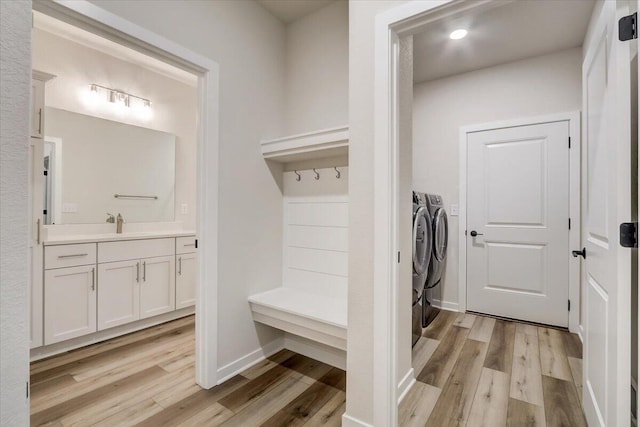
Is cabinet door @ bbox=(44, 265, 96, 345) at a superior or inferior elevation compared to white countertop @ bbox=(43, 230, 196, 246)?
inferior

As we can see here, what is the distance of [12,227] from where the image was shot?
49 cm

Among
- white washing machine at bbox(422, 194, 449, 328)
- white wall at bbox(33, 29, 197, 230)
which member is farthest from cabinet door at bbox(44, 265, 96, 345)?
white washing machine at bbox(422, 194, 449, 328)

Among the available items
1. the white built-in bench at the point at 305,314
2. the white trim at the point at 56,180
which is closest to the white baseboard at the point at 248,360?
the white built-in bench at the point at 305,314

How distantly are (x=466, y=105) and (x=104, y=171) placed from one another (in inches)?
154

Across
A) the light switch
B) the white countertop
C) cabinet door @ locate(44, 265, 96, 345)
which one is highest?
the light switch

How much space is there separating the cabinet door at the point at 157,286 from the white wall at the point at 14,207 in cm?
278

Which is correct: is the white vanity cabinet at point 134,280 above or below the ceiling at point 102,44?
below

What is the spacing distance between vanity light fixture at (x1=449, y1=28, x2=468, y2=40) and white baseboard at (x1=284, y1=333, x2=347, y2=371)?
2785 mm

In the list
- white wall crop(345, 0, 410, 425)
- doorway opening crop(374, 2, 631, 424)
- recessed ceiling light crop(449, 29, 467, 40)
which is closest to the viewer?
doorway opening crop(374, 2, 631, 424)

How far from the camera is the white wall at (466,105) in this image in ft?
9.86

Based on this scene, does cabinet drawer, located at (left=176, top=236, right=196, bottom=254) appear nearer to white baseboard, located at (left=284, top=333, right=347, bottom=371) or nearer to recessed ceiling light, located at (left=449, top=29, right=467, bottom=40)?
white baseboard, located at (left=284, top=333, right=347, bottom=371)

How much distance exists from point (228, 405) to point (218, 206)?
1215 millimetres

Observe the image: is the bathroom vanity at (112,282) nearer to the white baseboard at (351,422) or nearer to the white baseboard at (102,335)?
the white baseboard at (102,335)

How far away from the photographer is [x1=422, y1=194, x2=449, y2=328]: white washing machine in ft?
10.1
